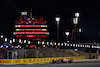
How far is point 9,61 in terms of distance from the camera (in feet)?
167

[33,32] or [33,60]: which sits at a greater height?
[33,32]

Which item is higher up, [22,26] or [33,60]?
[22,26]

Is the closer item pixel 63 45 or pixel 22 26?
pixel 63 45

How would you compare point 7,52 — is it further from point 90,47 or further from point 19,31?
point 19,31

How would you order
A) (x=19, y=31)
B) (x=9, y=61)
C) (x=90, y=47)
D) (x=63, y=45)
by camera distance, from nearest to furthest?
(x=9, y=61) → (x=63, y=45) → (x=90, y=47) → (x=19, y=31)

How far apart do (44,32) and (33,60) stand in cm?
11548

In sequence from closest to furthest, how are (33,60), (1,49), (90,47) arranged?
1. (33,60)
2. (1,49)
3. (90,47)

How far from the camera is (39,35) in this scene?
169250mm

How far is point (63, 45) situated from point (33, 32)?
4881 centimetres

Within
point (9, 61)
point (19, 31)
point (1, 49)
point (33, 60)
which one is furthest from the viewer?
point (19, 31)

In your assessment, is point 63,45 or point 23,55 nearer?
point 23,55

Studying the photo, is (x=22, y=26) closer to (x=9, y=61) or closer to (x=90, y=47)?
(x=90, y=47)

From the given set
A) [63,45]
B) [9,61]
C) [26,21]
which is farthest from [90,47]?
[9,61]

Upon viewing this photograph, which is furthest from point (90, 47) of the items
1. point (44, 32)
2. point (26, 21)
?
point (26, 21)
